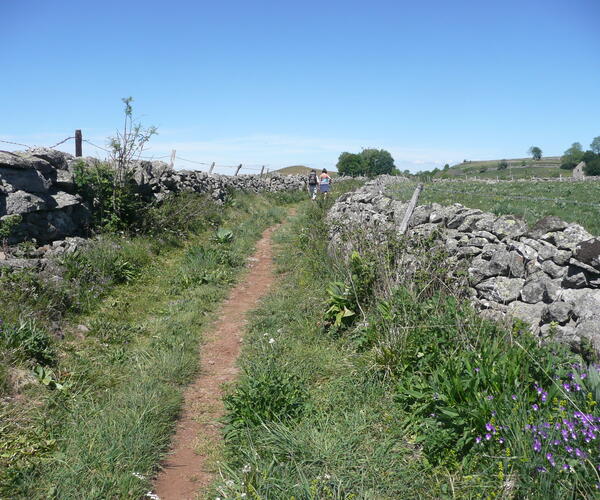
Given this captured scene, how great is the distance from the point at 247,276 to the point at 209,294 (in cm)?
177

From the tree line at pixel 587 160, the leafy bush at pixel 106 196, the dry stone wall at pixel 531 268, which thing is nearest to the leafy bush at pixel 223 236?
the leafy bush at pixel 106 196

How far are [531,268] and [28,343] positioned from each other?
19.6 ft

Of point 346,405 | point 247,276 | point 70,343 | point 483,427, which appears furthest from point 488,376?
point 247,276

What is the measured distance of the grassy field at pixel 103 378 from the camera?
367 centimetres

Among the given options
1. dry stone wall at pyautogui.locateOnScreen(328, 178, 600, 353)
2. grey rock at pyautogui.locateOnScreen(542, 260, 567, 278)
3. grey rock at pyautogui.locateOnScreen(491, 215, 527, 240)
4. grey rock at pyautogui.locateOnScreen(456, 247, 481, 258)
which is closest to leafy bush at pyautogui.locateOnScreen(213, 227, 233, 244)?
dry stone wall at pyautogui.locateOnScreen(328, 178, 600, 353)

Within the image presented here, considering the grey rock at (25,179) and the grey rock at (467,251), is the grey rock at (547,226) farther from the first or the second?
the grey rock at (25,179)

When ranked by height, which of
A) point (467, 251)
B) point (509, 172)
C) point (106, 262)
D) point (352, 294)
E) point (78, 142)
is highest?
point (509, 172)

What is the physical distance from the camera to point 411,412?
412 cm

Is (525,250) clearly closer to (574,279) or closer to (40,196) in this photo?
(574,279)

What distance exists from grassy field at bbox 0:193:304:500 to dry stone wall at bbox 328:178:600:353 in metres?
3.71

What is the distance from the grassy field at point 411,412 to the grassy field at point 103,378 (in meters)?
0.83

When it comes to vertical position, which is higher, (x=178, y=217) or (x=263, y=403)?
(x=178, y=217)

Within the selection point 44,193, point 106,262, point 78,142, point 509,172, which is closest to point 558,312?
point 106,262

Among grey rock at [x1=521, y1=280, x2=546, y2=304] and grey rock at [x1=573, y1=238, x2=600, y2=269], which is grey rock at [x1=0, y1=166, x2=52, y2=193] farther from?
grey rock at [x1=573, y1=238, x2=600, y2=269]
